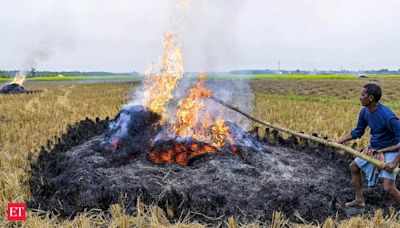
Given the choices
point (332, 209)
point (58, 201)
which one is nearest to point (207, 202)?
point (332, 209)

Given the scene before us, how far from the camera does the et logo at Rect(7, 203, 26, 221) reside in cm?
412

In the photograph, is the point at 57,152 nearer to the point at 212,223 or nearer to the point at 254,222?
the point at 212,223

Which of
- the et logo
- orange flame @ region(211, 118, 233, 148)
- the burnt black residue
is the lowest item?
the et logo

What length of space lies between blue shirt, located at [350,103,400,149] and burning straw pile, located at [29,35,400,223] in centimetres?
90

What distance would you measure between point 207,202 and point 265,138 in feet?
12.6

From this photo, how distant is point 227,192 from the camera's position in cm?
484

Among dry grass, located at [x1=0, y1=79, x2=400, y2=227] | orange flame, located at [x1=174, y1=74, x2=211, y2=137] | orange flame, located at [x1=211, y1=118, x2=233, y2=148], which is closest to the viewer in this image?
dry grass, located at [x1=0, y1=79, x2=400, y2=227]

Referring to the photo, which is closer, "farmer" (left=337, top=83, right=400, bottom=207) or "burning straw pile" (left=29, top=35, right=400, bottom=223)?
"farmer" (left=337, top=83, right=400, bottom=207)

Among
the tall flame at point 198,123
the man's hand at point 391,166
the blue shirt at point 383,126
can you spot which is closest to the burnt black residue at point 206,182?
the tall flame at point 198,123

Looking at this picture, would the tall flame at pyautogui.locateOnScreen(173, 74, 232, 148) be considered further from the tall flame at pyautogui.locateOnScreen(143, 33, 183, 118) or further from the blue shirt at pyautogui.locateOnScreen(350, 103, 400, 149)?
the blue shirt at pyautogui.locateOnScreen(350, 103, 400, 149)

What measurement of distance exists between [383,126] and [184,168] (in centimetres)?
287

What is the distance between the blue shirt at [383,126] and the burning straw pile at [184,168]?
0.90m

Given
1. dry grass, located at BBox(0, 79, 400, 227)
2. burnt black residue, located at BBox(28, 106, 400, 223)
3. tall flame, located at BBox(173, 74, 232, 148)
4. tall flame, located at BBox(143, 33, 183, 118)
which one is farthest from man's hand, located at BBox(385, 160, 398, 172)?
tall flame, located at BBox(143, 33, 183, 118)

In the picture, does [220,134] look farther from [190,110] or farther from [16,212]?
[16,212]
